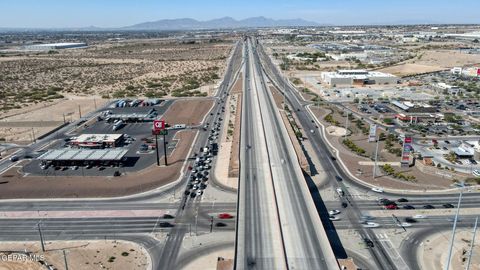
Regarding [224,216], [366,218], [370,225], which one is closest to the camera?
[370,225]

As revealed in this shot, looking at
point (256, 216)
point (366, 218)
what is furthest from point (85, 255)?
point (366, 218)

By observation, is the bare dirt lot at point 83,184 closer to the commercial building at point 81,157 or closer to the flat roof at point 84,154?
the commercial building at point 81,157

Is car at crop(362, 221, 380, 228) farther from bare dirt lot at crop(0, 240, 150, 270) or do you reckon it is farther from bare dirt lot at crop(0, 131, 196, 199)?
bare dirt lot at crop(0, 131, 196, 199)

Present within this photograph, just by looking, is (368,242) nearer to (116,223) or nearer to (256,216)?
(256,216)

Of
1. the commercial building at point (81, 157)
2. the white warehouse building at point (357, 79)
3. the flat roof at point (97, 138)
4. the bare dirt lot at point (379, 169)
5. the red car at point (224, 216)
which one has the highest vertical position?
the white warehouse building at point (357, 79)

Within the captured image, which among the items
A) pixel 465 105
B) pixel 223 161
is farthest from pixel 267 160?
pixel 465 105

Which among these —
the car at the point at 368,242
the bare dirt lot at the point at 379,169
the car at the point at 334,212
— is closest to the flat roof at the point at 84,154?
the car at the point at 334,212

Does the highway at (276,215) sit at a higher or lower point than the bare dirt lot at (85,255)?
higher
